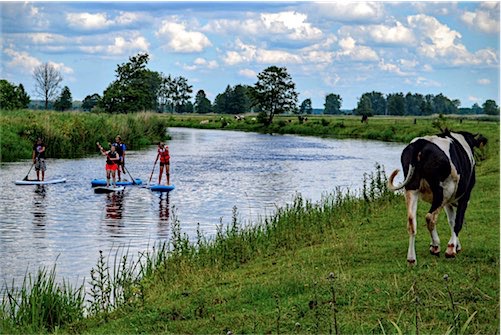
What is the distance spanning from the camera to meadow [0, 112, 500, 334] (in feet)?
26.8

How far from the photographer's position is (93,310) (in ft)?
33.2

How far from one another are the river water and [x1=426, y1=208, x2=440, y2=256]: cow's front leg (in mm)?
5390

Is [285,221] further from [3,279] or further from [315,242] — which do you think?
[3,279]

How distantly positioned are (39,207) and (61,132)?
24133mm

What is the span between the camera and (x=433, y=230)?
11.0 m

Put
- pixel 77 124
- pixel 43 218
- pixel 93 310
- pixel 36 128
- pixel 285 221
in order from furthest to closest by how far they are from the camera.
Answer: pixel 77 124 → pixel 36 128 → pixel 43 218 → pixel 285 221 → pixel 93 310

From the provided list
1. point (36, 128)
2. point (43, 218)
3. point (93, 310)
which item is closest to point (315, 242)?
point (93, 310)

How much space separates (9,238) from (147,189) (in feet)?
38.5

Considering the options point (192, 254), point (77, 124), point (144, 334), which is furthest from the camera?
point (77, 124)

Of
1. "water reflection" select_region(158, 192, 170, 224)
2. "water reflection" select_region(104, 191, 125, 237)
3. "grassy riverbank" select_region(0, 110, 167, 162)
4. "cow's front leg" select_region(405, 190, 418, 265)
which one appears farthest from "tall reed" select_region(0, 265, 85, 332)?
"grassy riverbank" select_region(0, 110, 167, 162)

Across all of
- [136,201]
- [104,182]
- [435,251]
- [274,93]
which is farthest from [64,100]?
[435,251]

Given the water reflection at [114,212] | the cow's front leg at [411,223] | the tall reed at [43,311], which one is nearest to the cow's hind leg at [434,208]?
the cow's front leg at [411,223]

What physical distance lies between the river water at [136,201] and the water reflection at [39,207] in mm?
29

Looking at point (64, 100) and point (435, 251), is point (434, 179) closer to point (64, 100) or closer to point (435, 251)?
point (435, 251)
